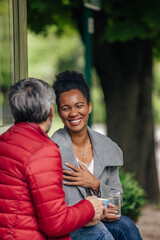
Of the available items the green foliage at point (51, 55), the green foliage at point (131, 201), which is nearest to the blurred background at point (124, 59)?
the green foliage at point (131, 201)

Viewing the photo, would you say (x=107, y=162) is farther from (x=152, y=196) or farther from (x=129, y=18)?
(x=152, y=196)

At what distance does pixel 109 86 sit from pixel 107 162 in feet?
15.2

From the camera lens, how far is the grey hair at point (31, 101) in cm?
209

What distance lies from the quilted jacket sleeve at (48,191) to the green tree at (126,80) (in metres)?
4.92

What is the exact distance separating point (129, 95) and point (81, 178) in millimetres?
4758

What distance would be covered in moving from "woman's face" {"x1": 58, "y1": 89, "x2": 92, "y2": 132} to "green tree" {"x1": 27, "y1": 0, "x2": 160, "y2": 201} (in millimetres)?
4070

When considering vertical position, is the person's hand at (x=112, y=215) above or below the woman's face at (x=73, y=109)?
below

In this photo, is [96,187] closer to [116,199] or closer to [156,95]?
[116,199]

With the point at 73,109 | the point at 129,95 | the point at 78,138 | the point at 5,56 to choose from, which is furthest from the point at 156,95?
the point at 73,109

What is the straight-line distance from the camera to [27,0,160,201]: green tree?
6960 mm

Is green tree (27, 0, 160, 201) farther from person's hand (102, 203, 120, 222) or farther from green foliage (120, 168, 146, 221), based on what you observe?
person's hand (102, 203, 120, 222)

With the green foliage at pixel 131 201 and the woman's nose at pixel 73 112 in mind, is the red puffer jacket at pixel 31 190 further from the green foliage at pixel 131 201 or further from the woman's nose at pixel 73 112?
the green foliage at pixel 131 201

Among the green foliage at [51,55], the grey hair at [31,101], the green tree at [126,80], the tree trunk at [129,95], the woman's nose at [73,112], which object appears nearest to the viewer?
the grey hair at [31,101]

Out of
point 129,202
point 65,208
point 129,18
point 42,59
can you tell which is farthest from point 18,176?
point 42,59
